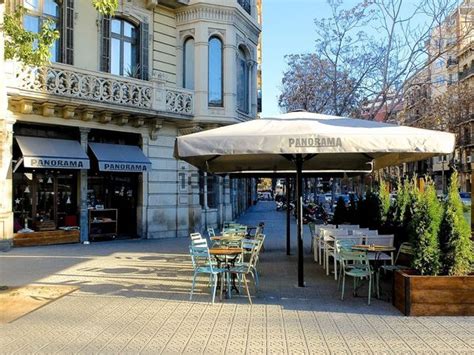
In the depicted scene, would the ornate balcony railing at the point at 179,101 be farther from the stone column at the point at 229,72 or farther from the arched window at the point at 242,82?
the arched window at the point at 242,82

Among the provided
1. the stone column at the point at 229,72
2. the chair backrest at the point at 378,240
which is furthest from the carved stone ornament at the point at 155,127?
the chair backrest at the point at 378,240

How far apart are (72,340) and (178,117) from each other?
43.4 feet

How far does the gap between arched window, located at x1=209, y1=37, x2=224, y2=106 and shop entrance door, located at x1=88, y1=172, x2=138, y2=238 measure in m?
4.45

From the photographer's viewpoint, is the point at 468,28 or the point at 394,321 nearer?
the point at 394,321

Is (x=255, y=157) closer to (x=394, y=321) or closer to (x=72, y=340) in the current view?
(x=394, y=321)

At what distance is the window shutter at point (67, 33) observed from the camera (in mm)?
15789

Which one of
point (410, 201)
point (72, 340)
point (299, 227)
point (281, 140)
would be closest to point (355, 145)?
point (281, 140)

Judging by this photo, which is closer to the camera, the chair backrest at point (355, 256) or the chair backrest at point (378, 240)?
the chair backrest at point (355, 256)

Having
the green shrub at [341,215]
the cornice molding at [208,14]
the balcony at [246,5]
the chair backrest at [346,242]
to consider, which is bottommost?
the chair backrest at [346,242]

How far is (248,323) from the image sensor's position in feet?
20.6

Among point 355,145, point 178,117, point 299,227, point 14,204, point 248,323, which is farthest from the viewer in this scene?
point 178,117

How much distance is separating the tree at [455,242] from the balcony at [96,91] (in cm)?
1067

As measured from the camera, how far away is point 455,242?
22.1 ft

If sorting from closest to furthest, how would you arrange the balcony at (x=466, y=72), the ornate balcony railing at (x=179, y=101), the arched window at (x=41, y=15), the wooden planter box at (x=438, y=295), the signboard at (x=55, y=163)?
the wooden planter box at (x=438, y=295) < the signboard at (x=55, y=163) < the arched window at (x=41, y=15) < the ornate balcony railing at (x=179, y=101) < the balcony at (x=466, y=72)
